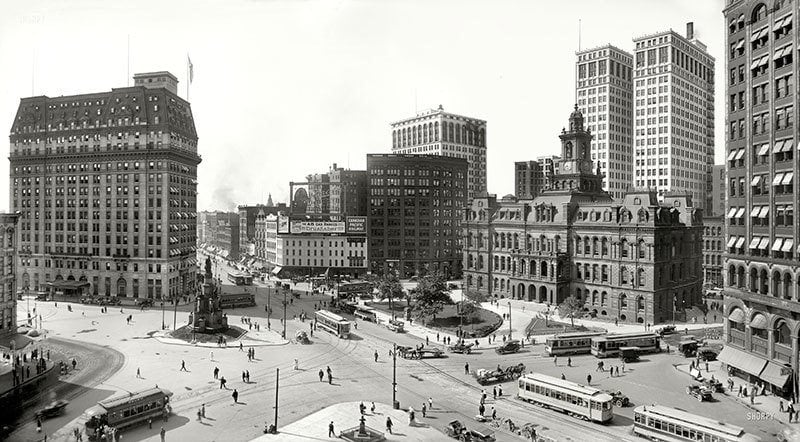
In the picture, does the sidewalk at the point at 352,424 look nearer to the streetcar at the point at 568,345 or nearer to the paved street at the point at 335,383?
the paved street at the point at 335,383

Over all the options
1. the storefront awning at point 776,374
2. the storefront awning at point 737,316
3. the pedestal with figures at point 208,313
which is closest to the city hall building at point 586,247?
the storefront awning at point 737,316

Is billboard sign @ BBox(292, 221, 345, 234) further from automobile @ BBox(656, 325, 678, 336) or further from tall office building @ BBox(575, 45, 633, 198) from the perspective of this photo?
automobile @ BBox(656, 325, 678, 336)

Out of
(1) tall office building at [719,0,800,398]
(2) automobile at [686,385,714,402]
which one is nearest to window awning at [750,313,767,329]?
(1) tall office building at [719,0,800,398]

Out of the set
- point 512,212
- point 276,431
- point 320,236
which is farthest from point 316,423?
point 320,236

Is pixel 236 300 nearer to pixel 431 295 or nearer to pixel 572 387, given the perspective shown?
pixel 431 295

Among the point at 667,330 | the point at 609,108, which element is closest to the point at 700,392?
the point at 667,330

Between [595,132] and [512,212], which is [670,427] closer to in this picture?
[512,212]
